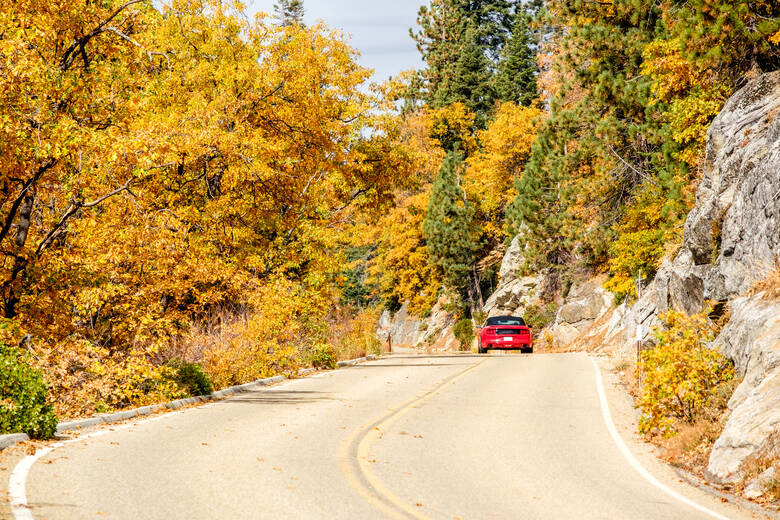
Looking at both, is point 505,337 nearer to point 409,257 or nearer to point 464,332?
point 464,332

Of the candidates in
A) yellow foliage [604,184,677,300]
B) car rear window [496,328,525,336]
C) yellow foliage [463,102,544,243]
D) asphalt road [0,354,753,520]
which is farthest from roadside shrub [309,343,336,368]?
yellow foliage [463,102,544,243]

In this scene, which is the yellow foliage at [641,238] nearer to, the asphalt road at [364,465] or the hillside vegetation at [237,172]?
the hillside vegetation at [237,172]

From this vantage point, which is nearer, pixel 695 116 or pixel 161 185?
pixel 161 185

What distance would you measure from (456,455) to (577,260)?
130 feet

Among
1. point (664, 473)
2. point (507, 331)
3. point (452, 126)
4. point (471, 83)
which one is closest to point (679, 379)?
point (664, 473)

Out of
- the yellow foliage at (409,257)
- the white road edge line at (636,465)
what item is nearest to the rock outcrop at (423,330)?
the yellow foliage at (409,257)

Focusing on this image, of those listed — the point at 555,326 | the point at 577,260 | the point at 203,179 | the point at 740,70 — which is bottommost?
the point at 555,326

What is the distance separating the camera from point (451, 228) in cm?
6225

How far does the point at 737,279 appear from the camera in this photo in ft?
53.7

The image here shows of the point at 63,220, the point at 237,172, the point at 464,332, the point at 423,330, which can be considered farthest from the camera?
the point at 423,330

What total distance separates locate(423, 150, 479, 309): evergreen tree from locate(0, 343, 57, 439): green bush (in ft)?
170

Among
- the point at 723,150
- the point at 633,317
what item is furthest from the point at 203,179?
the point at 633,317

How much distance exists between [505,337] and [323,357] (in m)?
12.6

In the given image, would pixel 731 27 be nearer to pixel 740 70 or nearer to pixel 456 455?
pixel 740 70
